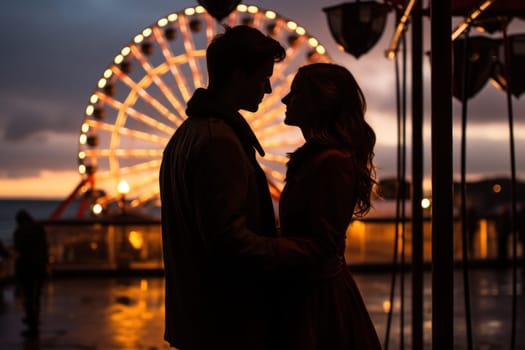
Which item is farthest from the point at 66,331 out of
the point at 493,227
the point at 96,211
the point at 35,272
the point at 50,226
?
the point at 96,211

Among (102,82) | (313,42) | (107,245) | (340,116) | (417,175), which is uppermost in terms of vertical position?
(313,42)

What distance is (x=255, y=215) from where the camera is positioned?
2656 millimetres

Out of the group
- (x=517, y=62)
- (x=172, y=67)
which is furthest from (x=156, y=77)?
(x=517, y=62)

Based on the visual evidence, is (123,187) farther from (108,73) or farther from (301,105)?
(301,105)

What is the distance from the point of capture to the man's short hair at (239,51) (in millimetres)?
2633

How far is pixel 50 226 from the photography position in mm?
16062

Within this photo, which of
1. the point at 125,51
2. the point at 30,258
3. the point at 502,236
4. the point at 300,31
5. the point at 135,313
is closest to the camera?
the point at 30,258

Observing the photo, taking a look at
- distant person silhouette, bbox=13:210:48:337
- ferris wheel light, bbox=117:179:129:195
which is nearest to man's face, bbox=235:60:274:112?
distant person silhouette, bbox=13:210:48:337

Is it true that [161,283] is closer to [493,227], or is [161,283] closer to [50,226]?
[50,226]

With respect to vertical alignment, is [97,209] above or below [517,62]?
below

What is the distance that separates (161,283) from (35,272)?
4930 millimetres

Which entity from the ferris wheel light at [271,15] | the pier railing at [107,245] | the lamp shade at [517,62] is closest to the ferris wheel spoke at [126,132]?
the ferris wheel light at [271,15]

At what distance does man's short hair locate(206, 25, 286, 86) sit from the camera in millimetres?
2633

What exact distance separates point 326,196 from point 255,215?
206 mm
